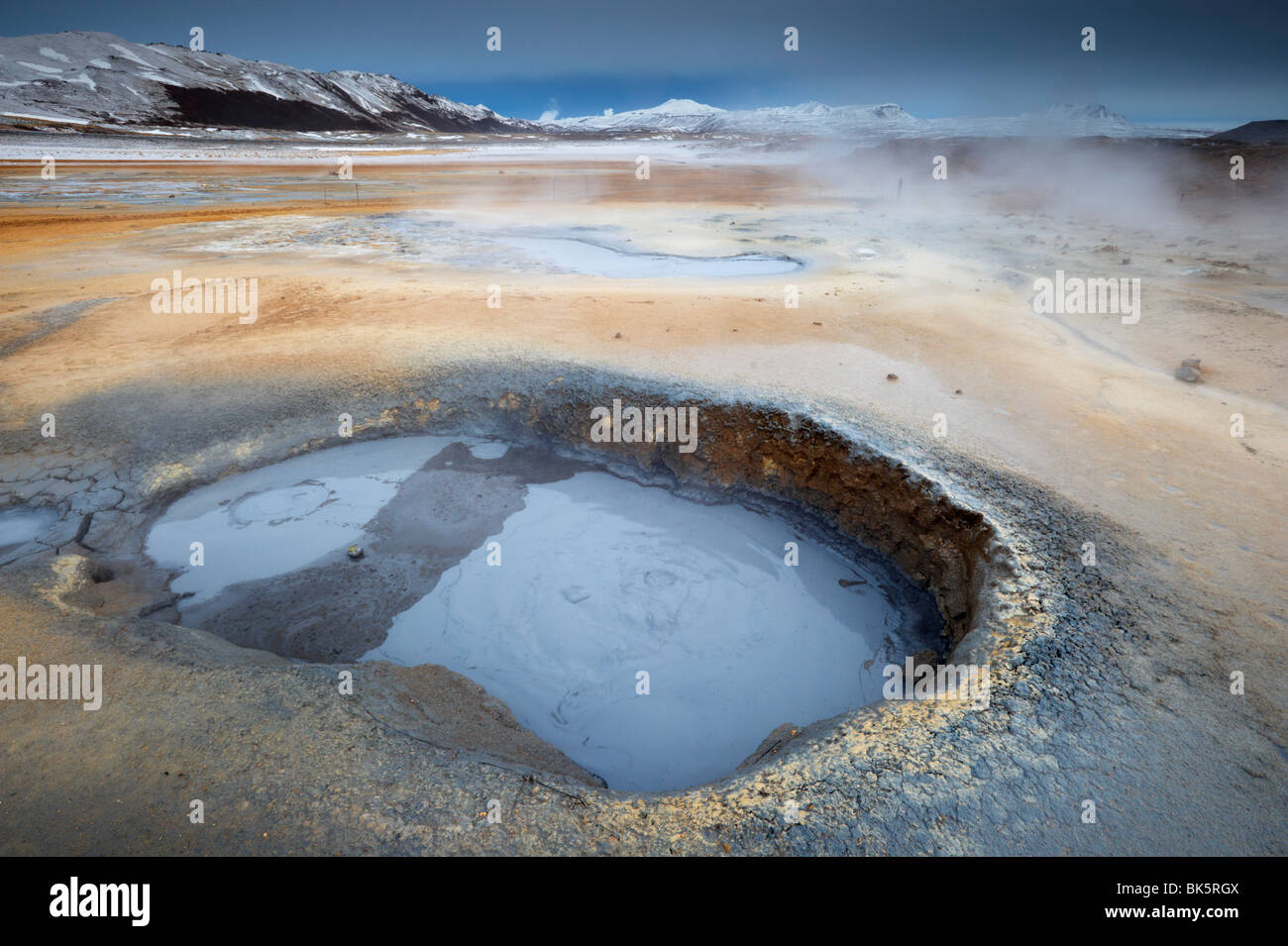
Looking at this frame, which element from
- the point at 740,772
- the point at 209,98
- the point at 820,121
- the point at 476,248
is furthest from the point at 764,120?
the point at 740,772

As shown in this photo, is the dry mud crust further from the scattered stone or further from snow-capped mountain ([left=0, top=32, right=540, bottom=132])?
snow-capped mountain ([left=0, top=32, right=540, bottom=132])

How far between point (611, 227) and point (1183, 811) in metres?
15.3

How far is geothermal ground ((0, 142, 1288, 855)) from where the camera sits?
2.19 meters

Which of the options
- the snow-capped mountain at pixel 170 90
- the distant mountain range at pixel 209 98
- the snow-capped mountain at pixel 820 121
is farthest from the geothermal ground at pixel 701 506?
the snow-capped mountain at pixel 820 121

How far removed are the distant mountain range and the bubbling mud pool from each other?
58.3 meters

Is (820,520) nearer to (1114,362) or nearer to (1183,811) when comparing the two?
(1183,811)

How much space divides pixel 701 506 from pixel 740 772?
3036 mm

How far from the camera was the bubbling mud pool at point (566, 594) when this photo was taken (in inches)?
148

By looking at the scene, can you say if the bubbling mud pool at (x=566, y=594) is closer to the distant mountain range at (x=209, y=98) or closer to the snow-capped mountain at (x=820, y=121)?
the distant mountain range at (x=209, y=98)

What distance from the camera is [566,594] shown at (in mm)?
4574

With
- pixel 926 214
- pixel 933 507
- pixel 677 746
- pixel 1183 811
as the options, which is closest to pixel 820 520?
pixel 933 507

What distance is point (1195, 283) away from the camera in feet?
32.1

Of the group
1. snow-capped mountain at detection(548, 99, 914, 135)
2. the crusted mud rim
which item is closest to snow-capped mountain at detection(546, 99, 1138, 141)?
snow-capped mountain at detection(548, 99, 914, 135)

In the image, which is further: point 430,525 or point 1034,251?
point 1034,251
